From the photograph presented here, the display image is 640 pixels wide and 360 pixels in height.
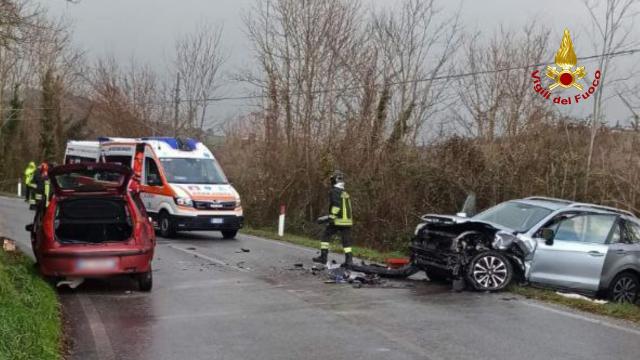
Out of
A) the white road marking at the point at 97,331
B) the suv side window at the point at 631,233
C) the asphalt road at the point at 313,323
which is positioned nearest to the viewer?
the white road marking at the point at 97,331

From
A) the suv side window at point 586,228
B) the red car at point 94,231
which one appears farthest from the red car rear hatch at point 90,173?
the suv side window at point 586,228

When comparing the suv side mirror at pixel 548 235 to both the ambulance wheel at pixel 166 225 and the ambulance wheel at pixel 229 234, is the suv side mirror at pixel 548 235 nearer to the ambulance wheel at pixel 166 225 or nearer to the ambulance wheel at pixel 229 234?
the ambulance wheel at pixel 229 234

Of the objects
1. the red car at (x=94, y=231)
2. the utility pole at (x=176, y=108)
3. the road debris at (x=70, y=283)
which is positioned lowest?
the road debris at (x=70, y=283)

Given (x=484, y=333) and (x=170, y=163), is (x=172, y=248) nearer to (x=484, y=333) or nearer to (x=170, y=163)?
(x=170, y=163)

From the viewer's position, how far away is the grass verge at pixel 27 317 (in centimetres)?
609

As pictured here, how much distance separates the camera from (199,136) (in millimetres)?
37781

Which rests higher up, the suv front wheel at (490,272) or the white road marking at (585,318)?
the suv front wheel at (490,272)

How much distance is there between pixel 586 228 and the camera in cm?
1130

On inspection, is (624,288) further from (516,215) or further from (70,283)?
(70,283)

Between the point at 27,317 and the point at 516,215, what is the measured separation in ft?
25.4

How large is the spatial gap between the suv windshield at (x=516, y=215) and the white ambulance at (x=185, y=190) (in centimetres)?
835

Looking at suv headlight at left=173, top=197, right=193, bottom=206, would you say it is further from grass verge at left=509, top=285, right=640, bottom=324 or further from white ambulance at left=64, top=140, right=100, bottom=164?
grass verge at left=509, top=285, right=640, bottom=324

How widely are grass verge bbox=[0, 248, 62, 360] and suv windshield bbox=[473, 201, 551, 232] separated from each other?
6.76 metres

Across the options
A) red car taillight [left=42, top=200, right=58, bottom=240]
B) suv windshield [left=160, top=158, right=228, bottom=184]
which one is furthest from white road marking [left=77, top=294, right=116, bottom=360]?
suv windshield [left=160, top=158, right=228, bottom=184]
